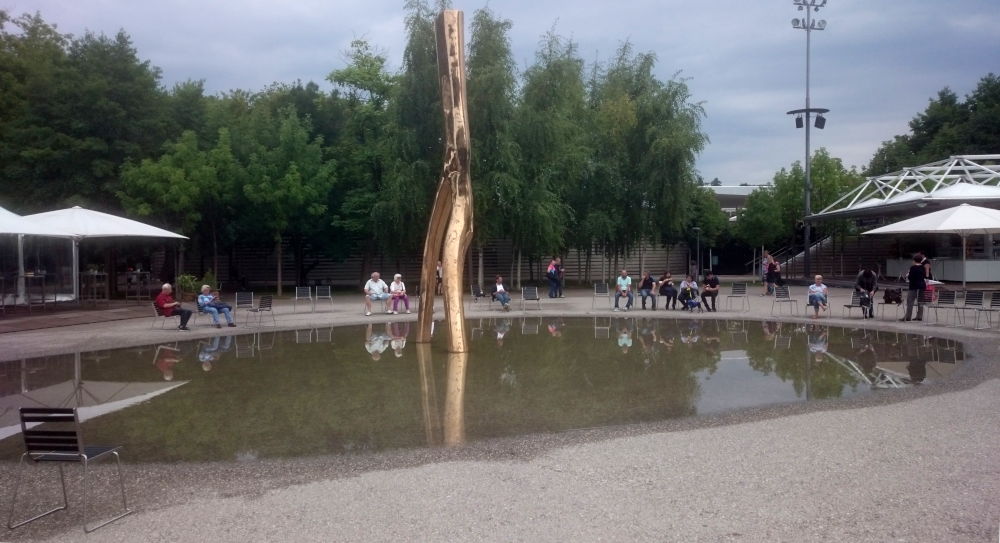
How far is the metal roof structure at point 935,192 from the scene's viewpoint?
82.1 feet

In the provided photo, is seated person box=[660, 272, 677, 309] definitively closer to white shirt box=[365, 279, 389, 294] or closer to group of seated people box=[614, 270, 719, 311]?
group of seated people box=[614, 270, 719, 311]

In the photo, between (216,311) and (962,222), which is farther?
(962,222)

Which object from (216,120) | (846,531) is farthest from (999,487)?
(216,120)

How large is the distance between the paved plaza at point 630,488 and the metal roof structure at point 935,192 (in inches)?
790

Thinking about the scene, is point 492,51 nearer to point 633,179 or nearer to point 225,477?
point 633,179

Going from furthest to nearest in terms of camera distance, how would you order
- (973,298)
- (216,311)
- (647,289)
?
1. (647,289)
2. (216,311)
3. (973,298)

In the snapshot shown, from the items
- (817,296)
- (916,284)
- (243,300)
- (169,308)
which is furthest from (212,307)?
(916,284)

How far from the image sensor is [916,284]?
16.9 meters

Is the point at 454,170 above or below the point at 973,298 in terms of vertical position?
above

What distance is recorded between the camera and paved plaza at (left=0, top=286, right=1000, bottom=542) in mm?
4777

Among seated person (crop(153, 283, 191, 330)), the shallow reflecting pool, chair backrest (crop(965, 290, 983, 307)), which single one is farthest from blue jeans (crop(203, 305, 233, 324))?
chair backrest (crop(965, 290, 983, 307))

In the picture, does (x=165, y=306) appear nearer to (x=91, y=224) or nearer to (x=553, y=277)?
(x=91, y=224)

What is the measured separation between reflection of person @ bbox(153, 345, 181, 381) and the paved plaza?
15.6ft

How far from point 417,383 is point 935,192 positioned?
23052 millimetres
